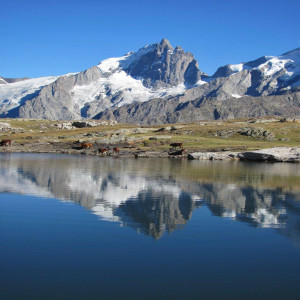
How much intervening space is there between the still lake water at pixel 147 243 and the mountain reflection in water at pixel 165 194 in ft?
0.32

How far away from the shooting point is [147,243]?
18.6 metres

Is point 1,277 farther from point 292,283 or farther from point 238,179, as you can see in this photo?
point 238,179

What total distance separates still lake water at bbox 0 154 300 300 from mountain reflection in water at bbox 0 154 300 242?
0.32 feet

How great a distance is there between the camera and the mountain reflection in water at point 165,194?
78.0 feet

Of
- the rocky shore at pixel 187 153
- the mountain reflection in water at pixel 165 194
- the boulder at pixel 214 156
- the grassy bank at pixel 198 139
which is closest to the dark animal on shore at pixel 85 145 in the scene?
the rocky shore at pixel 187 153

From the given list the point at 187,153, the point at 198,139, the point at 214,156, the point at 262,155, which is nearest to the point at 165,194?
the point at 262,155

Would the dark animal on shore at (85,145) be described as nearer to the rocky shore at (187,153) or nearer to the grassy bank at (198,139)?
the rocky shore at (187,153)

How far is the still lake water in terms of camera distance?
1391 centimetres

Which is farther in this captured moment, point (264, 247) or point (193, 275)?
point (264, 247)

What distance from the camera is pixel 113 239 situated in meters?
19.1

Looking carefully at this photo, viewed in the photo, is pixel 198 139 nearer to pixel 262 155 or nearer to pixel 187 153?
pixel 187 153

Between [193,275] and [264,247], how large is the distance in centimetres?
506

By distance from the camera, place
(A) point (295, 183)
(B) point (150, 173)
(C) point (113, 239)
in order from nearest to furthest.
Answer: (C) point (113, 239) → (A) point (295, 183) → (B) point (150, 173)

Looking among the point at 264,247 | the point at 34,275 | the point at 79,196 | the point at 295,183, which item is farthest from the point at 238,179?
the point at 34,275
